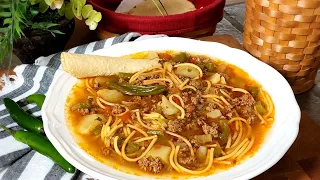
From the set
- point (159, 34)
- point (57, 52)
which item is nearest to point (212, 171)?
point (159, 34)

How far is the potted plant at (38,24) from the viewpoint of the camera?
1.77m

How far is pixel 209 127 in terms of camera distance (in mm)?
1468

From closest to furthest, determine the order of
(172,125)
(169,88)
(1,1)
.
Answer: (172,125), (169,88), (1,1)

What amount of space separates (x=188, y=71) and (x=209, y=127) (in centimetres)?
33

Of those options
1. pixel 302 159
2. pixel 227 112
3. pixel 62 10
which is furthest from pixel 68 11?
pixel 302 159

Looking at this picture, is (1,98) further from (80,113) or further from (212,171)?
(212,171)

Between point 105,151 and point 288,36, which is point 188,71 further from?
point 105,151

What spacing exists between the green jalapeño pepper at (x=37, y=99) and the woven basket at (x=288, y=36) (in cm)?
81

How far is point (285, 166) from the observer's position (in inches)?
60.6

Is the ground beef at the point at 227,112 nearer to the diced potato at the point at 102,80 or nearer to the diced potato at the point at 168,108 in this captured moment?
the diced potato at the point at 168,108

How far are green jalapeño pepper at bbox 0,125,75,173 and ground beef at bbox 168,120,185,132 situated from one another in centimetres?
31

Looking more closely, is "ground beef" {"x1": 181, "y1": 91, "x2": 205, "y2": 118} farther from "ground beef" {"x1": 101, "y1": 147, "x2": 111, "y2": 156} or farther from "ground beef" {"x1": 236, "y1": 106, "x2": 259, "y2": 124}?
"ground beef" {"x1": 101, "y1": 147, "x2": 111, "y2": 156}

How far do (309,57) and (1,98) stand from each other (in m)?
1.13

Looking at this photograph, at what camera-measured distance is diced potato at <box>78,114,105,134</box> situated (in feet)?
4.93
